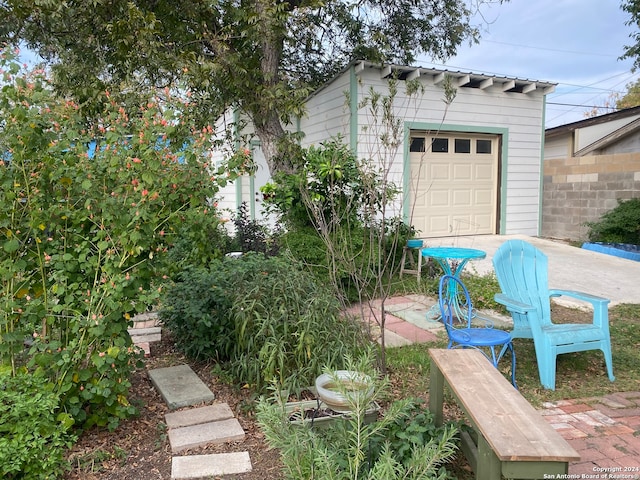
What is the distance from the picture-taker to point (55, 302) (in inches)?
107

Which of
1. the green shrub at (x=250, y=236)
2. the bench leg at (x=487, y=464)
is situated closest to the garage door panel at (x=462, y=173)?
the green shrub at (x=250, y=236)

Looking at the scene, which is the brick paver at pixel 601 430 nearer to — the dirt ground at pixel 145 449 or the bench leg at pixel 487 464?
the bench leg at pixel 487 464

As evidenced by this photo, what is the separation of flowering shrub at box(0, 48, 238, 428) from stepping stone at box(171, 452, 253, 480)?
1.61 ft

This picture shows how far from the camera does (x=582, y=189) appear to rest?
10.5 meters

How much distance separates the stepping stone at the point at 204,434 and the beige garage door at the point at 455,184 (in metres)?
6.35

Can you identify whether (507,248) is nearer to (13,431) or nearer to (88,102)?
(13,431)

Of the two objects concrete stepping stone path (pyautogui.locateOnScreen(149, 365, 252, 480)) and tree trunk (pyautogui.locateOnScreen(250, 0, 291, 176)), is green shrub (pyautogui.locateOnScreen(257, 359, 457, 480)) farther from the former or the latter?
tree trunk (pyautogui.locateOnScreen(250, 0, 291, 176))

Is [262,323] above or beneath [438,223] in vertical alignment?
beneath

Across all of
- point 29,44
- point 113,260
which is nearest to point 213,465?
point 113,260

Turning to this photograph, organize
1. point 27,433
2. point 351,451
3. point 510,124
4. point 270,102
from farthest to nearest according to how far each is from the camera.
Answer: point 510,124 < point 270,102 < point 27,433 < point 351,451

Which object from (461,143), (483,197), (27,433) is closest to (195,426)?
(27,433)

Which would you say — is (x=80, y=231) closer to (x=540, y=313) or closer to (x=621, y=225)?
(x=540, y=313)

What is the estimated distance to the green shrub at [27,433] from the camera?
209 centimetres

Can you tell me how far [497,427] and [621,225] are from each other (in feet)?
29.9
